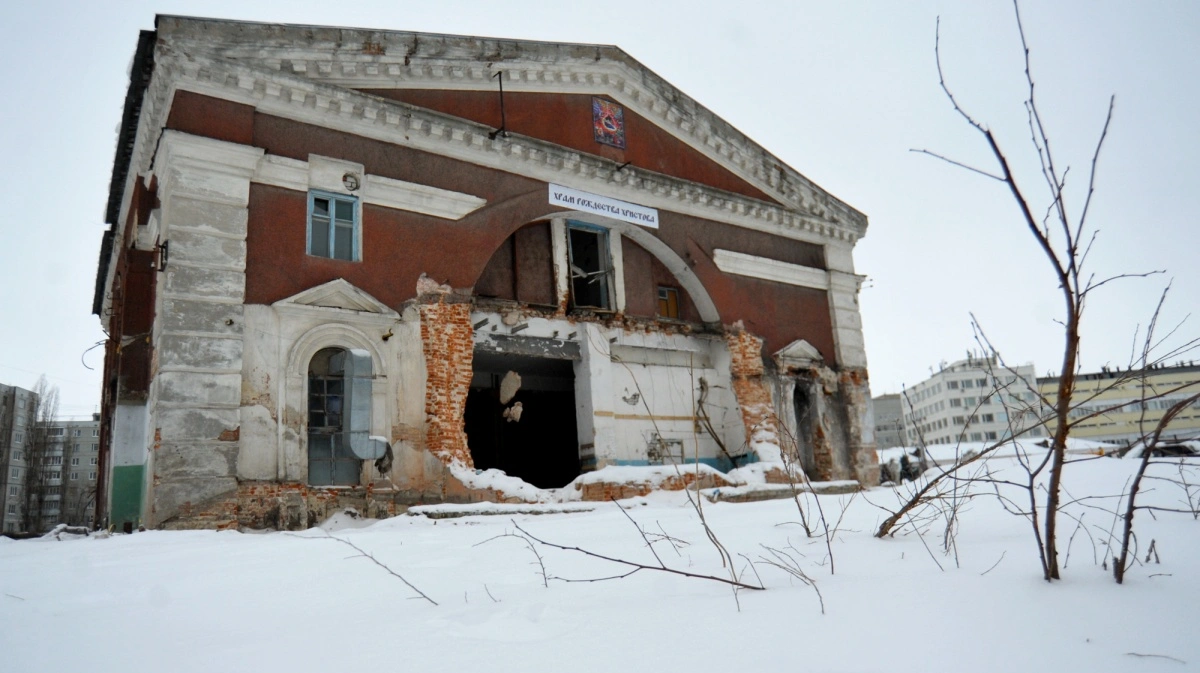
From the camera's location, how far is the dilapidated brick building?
34.9 ft

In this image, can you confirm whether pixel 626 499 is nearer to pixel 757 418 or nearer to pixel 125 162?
pixel 757 418

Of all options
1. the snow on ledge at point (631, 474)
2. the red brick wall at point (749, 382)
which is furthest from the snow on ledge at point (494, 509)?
the red brick wall at point (749, 382)

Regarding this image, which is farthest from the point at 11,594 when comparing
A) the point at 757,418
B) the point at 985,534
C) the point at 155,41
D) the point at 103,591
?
the point at 757,418

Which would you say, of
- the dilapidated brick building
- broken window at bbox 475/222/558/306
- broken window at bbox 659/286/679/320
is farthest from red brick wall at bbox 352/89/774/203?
broken window at bbox 659/286/679/320

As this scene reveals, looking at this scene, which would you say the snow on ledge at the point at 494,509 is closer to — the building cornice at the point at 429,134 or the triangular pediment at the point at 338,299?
the triangular pediment at the point at 338,299

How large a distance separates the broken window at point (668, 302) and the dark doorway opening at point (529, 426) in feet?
8.98

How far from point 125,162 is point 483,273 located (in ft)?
22.6

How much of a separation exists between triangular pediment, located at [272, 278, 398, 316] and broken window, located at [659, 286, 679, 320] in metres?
6.31

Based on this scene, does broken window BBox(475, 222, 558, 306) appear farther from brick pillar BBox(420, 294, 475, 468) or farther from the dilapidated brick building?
brick pillar BBox(420, 294, 475, 468)

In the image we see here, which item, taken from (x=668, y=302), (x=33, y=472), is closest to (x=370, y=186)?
(x=668, y=302)

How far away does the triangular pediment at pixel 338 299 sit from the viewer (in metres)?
11.2

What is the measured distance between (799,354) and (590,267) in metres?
5.06

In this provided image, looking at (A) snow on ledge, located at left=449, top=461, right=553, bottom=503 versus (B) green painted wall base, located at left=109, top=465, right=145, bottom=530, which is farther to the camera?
(B) green painted wall base, located at left=109, top=465, right=145, bottom=530

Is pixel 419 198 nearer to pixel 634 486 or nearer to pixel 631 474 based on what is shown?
pixel 631 474
